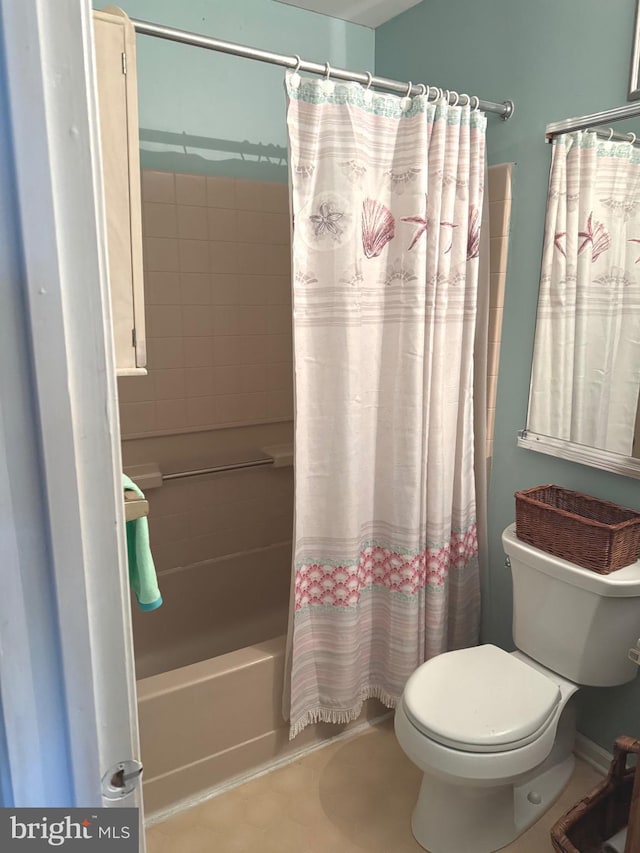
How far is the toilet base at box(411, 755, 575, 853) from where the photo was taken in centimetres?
164

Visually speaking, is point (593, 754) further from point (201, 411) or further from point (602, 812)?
point (201, 411)

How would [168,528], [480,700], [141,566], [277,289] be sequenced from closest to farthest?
1. [141,566]
2. [480,700]
3. [168,528]
4. [277,289]

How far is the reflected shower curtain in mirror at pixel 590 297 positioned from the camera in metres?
1.71

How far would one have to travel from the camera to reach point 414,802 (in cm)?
183

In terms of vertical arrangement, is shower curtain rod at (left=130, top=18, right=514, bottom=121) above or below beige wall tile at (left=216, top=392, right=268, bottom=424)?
above

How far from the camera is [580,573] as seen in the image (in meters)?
1.66

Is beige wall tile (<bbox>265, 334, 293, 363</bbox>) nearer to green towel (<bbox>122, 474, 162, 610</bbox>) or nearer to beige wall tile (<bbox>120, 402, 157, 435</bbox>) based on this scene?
beige wall tile (<bbox>120, 402, 157, 435</bbox>)

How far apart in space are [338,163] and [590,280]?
818 millimetres

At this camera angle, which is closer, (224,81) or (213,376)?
(224,81)

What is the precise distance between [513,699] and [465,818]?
0.35m

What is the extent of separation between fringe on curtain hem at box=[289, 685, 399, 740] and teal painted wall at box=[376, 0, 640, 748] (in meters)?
0.47

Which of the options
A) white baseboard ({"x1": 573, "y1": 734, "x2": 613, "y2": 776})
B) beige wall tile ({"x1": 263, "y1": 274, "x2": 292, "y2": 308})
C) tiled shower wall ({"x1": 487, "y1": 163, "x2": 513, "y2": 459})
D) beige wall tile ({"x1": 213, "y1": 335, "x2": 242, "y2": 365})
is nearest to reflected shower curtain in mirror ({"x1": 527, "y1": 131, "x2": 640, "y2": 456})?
tiled shower wall ({"x1": 487, "y1": 163, "x2": 513, "y2": 459})

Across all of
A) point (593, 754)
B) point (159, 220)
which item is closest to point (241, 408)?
point (159, 220)

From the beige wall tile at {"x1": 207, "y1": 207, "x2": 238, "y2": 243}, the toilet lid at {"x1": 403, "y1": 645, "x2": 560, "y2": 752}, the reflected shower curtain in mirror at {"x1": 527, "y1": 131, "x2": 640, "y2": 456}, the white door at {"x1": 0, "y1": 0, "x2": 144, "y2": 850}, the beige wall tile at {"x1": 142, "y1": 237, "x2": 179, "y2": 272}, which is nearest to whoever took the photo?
the white door at {"x1": 0, "y1": 0, "x2": 144, "y2": 850}
